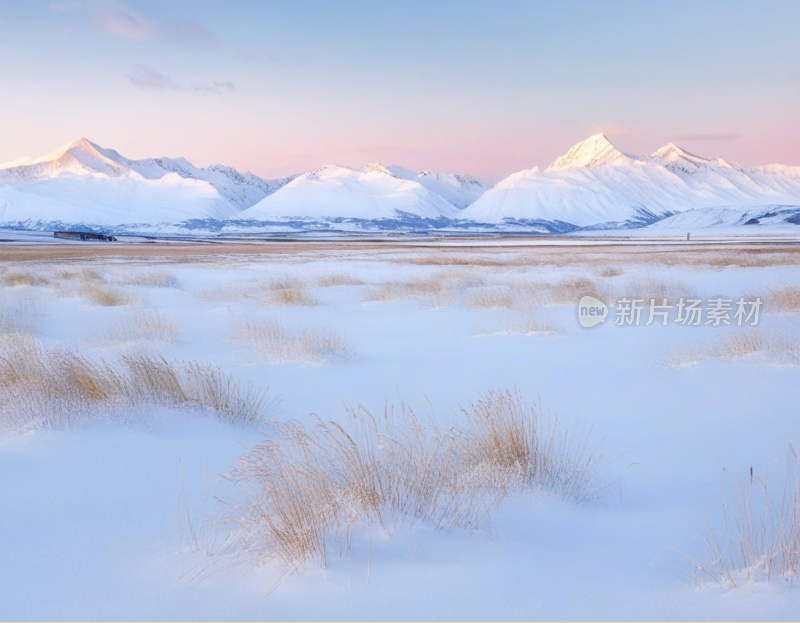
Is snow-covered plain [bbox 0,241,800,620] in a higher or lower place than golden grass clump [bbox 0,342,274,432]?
lower

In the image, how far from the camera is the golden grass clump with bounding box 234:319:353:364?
887 cm

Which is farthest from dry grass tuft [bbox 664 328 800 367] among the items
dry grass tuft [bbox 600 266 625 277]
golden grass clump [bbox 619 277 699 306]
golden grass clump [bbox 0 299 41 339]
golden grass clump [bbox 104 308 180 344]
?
dry grass tuft [bbox 600 266 625 277]

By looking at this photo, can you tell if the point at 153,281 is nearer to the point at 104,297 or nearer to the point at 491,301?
the point at 104,297

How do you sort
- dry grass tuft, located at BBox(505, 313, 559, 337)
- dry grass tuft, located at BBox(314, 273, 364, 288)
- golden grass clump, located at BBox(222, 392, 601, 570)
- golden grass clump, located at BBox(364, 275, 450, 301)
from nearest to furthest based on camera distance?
golden grass clump, located at BBox(222, 392, 601, 570), dry grass tuft, located at BBox(505, 313, 559, 337), golden grass clump, located at BBox(364, 275, 450, 301), dry grass tuft, located at BBox(314, 273, 364, 288)

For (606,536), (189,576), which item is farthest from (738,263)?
(189,576)

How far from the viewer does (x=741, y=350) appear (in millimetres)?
8477

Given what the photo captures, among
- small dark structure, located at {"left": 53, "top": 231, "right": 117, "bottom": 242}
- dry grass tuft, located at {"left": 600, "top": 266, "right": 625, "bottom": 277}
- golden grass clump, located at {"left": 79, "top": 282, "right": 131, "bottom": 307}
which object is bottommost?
golden grass clump, located at {"left": 79, "top": 282, "right": 131, "bottom": 307}

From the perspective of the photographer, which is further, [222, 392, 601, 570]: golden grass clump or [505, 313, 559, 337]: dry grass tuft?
[505, 313, 559, 337]: dry grass tuft

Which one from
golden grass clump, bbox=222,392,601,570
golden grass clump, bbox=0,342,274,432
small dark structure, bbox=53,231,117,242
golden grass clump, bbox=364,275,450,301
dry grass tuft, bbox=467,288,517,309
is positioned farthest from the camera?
small dark structure, bbox=53,231,117,242

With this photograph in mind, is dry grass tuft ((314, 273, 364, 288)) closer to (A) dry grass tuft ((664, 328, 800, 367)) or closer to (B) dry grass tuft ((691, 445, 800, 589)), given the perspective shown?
(A) dry grass tuft ((664, 328, 800, 367))

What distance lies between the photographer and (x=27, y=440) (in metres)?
4.52

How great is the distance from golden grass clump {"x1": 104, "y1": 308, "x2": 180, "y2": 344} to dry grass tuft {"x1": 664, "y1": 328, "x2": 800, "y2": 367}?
799 centimetres

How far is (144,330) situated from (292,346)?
10.7 feet

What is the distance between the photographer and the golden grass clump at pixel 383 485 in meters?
3.09
